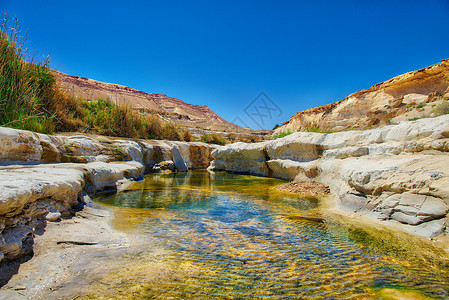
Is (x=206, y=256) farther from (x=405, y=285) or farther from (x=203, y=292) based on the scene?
(x=405, y=285)

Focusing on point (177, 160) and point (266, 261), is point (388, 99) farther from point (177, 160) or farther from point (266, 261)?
point (266, 261)

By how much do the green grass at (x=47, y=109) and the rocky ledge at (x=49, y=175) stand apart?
67 centimetres

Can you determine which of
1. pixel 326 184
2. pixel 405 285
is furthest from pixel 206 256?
pixel 326 184

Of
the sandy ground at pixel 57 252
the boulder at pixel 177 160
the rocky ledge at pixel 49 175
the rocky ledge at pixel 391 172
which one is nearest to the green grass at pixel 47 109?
the rocky ledge at pixel 49 175

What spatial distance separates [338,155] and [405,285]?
4.48 metres

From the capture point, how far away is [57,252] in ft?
5.90

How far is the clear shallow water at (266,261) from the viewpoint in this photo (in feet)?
4.77

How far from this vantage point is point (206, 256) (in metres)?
1.98

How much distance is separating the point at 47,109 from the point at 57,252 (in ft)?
24.8

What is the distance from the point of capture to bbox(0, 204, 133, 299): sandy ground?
4.37 ft

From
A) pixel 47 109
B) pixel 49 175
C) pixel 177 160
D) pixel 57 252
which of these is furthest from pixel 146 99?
pixel 57 252

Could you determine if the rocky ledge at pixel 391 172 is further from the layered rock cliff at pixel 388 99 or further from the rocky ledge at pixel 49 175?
the layered rock cliff at pixel 388 99

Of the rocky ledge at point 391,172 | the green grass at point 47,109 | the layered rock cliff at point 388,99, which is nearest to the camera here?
the rocky ledge at point 391,172

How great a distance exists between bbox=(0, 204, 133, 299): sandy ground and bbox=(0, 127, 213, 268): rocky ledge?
0.31 ft
